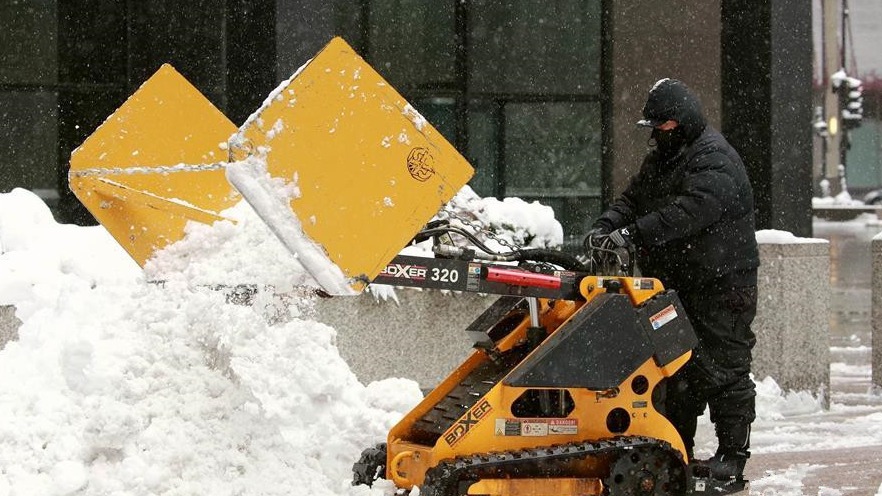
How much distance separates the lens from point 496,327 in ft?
19.7

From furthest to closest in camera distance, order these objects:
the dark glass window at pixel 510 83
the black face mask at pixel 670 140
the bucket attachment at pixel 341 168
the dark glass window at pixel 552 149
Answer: the dark glass window at pixel 552 149
the dark glass window at pixel 510 83
the black face mask at pixel 670 140
the bucket attachment at pixel 341 168

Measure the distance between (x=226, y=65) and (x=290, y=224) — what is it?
687cm

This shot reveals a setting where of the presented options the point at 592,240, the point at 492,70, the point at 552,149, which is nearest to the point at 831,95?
the point at 552,149

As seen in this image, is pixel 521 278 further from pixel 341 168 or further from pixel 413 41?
pixel 413 41

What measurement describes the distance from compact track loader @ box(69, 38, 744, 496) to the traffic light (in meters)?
48.3

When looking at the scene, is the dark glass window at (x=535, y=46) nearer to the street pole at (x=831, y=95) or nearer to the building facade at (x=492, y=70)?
the building facade at (x=492, y=70)

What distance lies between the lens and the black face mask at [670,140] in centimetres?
642

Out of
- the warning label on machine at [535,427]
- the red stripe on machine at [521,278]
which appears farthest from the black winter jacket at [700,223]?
the warning label on machine at [535,427]

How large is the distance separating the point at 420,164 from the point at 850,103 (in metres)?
50.5

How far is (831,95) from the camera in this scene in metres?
53.8

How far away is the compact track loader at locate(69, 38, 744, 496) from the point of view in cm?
487

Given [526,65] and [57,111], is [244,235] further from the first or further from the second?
[526,65]

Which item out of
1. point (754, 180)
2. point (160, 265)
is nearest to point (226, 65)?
point (754, 180)

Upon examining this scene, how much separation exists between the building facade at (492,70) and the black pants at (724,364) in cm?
495
